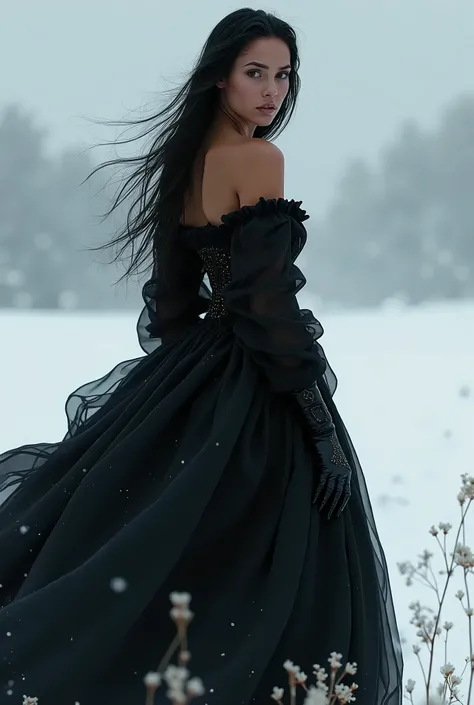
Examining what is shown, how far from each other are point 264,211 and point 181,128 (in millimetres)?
388

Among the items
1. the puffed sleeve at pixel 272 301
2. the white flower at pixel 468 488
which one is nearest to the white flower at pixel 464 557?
the white flower at pixel 468 488

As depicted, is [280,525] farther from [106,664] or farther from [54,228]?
[54,228]

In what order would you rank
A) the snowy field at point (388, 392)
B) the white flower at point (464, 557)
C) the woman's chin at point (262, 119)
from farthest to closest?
the snowy field at point (388, 392) → the woman's chin at point (262, 119) → the white flower at point (464, 557)

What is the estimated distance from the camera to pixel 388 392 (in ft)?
16.3

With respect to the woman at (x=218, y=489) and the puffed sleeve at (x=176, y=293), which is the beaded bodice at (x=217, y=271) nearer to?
the woman at (x=218, y=489)

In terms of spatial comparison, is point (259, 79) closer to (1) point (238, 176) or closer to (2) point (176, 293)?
(1) point (238, 176)

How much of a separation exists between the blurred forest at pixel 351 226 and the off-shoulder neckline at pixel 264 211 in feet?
34.2

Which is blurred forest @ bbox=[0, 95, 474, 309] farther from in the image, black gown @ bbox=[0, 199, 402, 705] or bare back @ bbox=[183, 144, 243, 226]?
black gown @ bbox=[0, 199, 402, 705]

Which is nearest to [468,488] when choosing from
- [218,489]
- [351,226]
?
[218,489]

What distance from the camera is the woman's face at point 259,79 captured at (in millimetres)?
1887

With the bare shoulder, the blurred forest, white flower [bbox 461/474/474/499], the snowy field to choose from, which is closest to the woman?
the bare shoulder

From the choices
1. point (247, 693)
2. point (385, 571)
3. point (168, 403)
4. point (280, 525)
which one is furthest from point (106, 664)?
point (385, 571)

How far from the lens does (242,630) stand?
5.00 ft

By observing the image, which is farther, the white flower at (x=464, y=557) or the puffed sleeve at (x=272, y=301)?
the puffed sleeve at (x=272, y=301)
